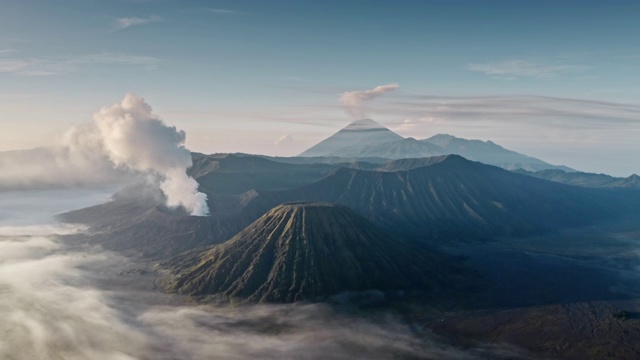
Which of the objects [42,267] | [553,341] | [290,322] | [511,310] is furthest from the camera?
[42,267]

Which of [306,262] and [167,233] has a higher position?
[167,233]

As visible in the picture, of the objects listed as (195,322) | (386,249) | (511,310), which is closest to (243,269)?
(195,322)

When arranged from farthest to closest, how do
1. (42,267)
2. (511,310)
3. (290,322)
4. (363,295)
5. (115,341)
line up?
(42,267), (363,295), (511,310), (290,322), (115,341)

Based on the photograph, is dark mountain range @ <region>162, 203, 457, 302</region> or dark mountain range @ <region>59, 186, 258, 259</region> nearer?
dark mountain range @ <region>162, 203, 457, 302</region>

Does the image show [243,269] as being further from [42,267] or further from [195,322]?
[42,267]

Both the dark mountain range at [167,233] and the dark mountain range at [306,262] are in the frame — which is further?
the dark mountain range at [167,233]

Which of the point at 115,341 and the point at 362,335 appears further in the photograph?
the point at 362,335

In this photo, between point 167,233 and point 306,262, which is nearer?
point 306,262

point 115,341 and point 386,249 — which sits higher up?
point 386,249
